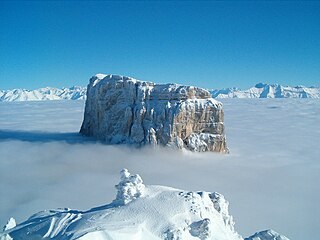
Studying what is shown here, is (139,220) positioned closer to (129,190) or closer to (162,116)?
(129,190)

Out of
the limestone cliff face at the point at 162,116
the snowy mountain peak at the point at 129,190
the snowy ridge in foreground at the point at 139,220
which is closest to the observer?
the snowy ridge in foreground at the point at 139,220

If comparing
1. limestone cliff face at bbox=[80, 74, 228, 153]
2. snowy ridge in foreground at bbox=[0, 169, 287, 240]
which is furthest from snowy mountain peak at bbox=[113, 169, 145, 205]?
limestone cliff face at bbox=[80, 74, 228, 153]

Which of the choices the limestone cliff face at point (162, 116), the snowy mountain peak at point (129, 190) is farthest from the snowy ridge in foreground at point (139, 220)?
the limestone cliff face at point (162, 116)

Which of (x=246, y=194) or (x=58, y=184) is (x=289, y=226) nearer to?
(x=246, y=194)

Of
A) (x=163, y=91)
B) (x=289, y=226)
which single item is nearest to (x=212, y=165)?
(x=163, y=91)

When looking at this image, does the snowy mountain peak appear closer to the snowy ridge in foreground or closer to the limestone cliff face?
the snowy ridge in foreground

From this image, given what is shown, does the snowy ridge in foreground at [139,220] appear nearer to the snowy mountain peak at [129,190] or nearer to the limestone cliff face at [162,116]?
the snowy mountain peak at [129,190]
